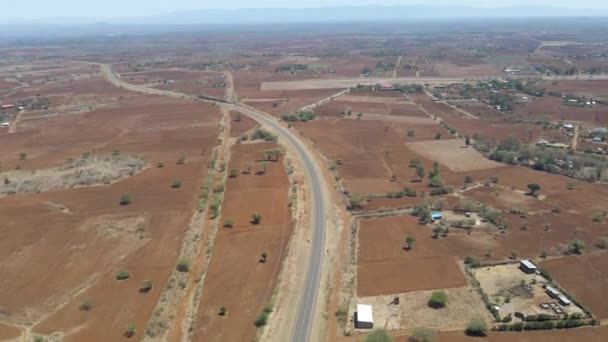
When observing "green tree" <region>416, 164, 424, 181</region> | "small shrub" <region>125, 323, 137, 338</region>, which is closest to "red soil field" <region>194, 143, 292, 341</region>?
"small shrub" <region>125, 323, 137, 338</region>

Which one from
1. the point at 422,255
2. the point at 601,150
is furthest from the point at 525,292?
the point at 601,150

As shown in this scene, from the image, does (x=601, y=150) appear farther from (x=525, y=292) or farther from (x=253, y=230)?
(x=253, y=230)

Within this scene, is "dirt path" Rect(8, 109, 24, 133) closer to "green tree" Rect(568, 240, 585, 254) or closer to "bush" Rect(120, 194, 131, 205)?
"bush" Rect(120, 194, 131, 205)

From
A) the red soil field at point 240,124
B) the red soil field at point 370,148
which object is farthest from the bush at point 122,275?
the red soil field at point 240,124

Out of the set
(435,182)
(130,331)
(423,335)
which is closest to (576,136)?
(435,182)

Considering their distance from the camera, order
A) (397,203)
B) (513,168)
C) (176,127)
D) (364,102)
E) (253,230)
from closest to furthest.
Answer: (253,230) → (397,203) → (513,168) → (176,127) → (364,102)

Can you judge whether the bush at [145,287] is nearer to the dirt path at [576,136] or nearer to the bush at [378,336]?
the bush at [378,336]
